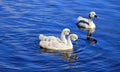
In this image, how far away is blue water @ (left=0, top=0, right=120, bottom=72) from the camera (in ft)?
66.4

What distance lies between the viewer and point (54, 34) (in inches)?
945

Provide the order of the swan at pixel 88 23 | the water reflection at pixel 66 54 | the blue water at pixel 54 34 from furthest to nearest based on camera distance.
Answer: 1. the swan at pixel 88 23
2. the water reflection at pixel 66 54
3. the blue water at pixel 54 34

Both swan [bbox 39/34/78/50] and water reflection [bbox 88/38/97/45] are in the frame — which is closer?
swan [bbox 39/34/78/50]

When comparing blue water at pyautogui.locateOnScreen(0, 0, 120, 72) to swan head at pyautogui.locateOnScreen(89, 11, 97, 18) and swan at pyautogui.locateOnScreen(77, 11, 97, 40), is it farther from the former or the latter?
swan head at pyautogui.locateOnScreen(89, 11, 97, 18)

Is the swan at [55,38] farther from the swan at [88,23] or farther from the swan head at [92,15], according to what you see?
the swan head at [92,15]

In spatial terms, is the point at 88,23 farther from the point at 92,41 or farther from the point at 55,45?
the point at 55,45

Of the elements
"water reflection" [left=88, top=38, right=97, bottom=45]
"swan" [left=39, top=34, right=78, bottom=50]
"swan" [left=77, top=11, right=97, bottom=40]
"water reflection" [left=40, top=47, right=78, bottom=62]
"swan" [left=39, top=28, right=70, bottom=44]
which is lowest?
"water reflection" [left=40, top=47, right=78, bottom=62]

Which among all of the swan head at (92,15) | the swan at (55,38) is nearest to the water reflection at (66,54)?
the swan at (55,38)

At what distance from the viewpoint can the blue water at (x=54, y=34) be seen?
20250 mm

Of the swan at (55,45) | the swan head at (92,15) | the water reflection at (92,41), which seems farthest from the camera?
the swan head at (92,15)

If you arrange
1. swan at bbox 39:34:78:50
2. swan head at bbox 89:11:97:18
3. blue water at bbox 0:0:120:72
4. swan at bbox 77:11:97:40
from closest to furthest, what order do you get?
blue water at bbox 0:0:120:72 → swan at bbox 39:34:78:50 → swan at bbox 77:11:97:40 → swan head at bbox 89:11:97:18

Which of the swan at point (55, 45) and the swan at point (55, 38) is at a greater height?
the swan at point (55, 38)

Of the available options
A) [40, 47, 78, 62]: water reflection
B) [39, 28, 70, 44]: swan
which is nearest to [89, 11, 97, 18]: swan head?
[39, 28, 70, 44]: swan

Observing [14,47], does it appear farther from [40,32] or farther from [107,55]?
[107,55]
